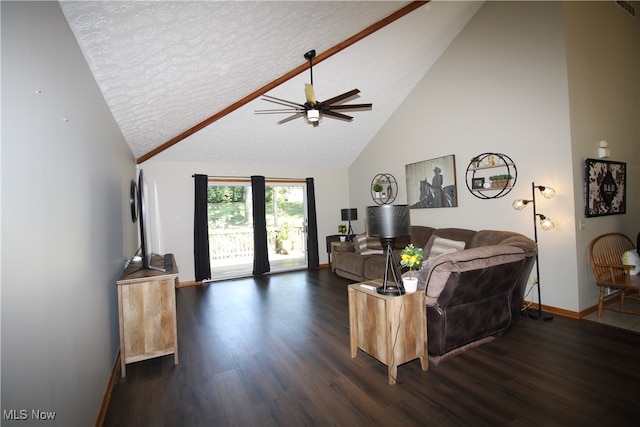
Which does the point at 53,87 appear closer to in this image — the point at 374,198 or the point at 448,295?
the point at 448,295

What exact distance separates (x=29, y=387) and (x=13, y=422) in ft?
0.45

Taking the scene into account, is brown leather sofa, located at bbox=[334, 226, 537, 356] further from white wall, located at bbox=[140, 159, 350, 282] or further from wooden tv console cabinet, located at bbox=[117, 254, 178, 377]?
white wall, located at bbox=[140, 159, 350, 282]

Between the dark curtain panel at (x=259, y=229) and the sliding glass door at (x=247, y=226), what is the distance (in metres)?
0.20

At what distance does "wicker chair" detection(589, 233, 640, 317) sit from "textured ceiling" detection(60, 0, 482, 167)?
3.61 m

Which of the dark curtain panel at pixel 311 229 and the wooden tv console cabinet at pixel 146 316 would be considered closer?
the wooden tv console cabinet at pixel 146 316

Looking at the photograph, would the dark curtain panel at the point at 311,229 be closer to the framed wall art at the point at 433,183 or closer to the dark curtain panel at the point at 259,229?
the dark curtain panel at the point at 259,229

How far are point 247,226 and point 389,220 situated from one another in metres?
4.63

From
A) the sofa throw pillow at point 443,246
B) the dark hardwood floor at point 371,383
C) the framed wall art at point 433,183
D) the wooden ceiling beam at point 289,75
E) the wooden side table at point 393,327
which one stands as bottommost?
the dark hardwood floor at point 371,383

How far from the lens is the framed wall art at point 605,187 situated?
333 centimetres

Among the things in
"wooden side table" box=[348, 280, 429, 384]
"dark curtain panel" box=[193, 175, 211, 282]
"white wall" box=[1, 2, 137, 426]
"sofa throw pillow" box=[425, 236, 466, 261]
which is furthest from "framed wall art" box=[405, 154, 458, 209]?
"white wall" box=[1, 2, 137, 426]

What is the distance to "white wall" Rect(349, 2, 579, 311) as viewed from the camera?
3.29 meters

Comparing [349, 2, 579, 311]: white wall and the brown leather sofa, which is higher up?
[349, 2, 579, 311]: white wall

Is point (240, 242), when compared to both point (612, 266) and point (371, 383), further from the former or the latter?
point (612, 266)

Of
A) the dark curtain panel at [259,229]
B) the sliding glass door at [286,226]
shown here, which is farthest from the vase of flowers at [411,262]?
the sliding glass door at [286,226]
